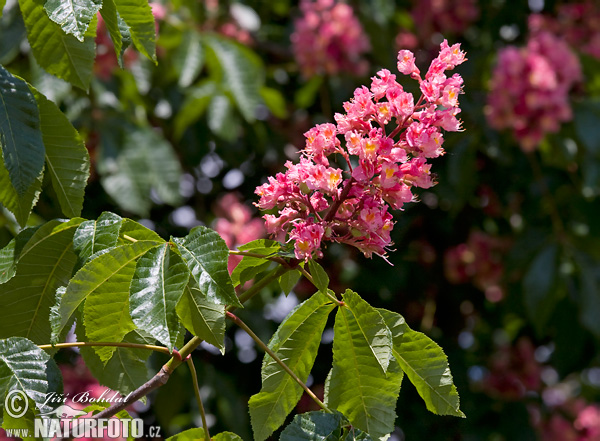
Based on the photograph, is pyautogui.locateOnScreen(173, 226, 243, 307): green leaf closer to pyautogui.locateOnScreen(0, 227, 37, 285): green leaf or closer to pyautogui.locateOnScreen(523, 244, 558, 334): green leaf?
pyautogui.locateOnScreen(0, 227, 37, 285): green leaf

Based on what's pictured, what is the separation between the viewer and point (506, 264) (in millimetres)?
2676

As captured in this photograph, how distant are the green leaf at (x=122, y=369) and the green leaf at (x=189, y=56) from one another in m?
1.52

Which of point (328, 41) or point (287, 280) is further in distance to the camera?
point (328, 41)

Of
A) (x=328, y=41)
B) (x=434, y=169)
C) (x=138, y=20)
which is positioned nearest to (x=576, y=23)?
(x=434, y=169)

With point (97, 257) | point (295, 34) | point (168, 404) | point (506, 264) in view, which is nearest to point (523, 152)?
point (506, 264)

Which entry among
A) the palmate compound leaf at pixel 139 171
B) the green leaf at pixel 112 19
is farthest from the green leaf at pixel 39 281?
the palmate compound leaf at pixel 139 171

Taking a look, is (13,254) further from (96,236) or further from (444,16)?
(444,16)

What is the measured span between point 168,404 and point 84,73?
1539mm

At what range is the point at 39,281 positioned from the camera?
955 mm

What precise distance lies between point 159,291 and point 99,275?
0.25 feet

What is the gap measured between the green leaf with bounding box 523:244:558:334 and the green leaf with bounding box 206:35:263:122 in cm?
96

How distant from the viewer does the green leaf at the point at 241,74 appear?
242 cm

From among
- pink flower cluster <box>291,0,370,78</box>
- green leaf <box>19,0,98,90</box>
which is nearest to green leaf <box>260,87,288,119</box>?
pink flower cluster <box>291,0,370,78</box>

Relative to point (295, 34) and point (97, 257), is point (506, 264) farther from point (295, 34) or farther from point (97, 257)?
Result: point (97, 257)
